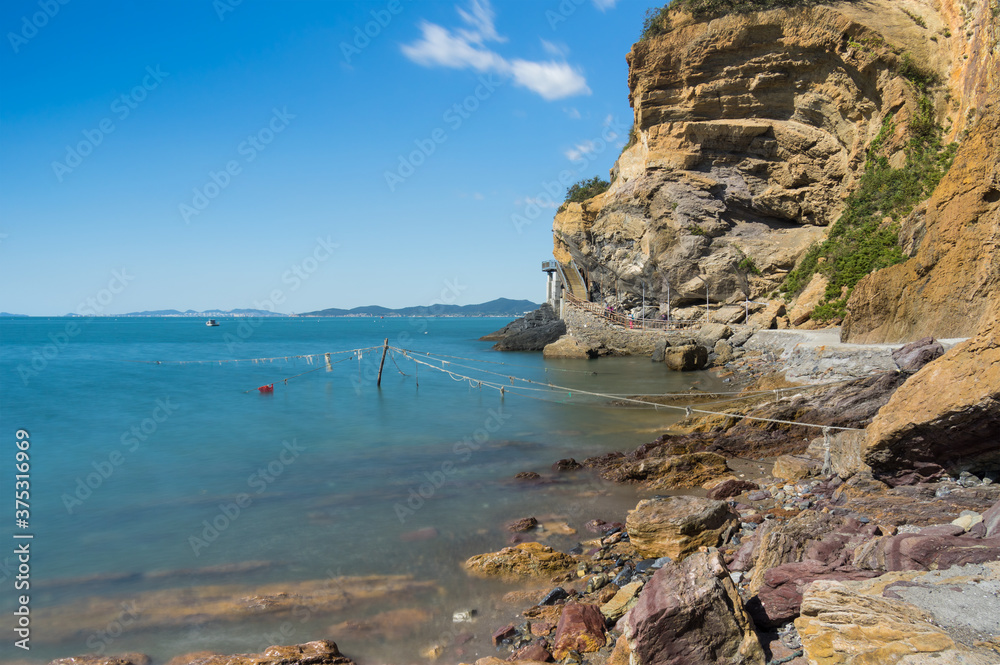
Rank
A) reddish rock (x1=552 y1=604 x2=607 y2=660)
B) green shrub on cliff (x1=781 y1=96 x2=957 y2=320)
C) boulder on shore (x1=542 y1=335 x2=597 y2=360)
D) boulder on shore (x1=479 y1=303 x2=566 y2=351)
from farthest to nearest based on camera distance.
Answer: boulder on shore (x1=479 y1=303 x2=566 y2=351)
boulder on shore (x1=542 y1=335 x2=597 y2=360)
green shrub on cliff (x1=781 y1=96 x2=957 y2=320)
reddish rock (x1=552 y1=604 x2=607 y2=660)

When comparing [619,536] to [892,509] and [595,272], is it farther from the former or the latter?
[595,272]

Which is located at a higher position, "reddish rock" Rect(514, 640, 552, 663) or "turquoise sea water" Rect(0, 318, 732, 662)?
"reddish rock" Rect(514, 640, 552, 663)

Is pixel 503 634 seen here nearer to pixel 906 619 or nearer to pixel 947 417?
pixel 906 619

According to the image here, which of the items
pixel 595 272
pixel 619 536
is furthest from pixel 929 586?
pixel 595 272

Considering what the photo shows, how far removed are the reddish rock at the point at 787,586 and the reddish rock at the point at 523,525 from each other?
399cm

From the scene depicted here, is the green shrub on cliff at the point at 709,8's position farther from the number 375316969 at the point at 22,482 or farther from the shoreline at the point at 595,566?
the number 375316969 at the point at 22,482

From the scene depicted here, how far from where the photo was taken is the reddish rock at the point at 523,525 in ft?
25.6

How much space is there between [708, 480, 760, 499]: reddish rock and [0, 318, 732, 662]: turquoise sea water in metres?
1.40

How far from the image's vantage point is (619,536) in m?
7.09

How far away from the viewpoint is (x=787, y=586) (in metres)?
4.11

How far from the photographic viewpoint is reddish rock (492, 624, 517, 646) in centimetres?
521

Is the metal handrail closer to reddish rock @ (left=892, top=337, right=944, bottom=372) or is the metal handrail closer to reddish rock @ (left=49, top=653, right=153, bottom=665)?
reddish rock @ (left=892, top=337, right=944, bottom=372)

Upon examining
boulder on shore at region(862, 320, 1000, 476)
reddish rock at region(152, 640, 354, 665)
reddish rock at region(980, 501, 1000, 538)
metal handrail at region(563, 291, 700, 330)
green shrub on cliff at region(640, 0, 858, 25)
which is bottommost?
reddish rock at region(152, 640, 354, 665)

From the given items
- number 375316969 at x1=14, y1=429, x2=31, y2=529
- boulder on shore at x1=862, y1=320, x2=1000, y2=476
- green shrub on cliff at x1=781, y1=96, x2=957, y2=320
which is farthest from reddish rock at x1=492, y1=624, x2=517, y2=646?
green shrub on cliff at x1=781, y1=96, x2=957, y2=320
